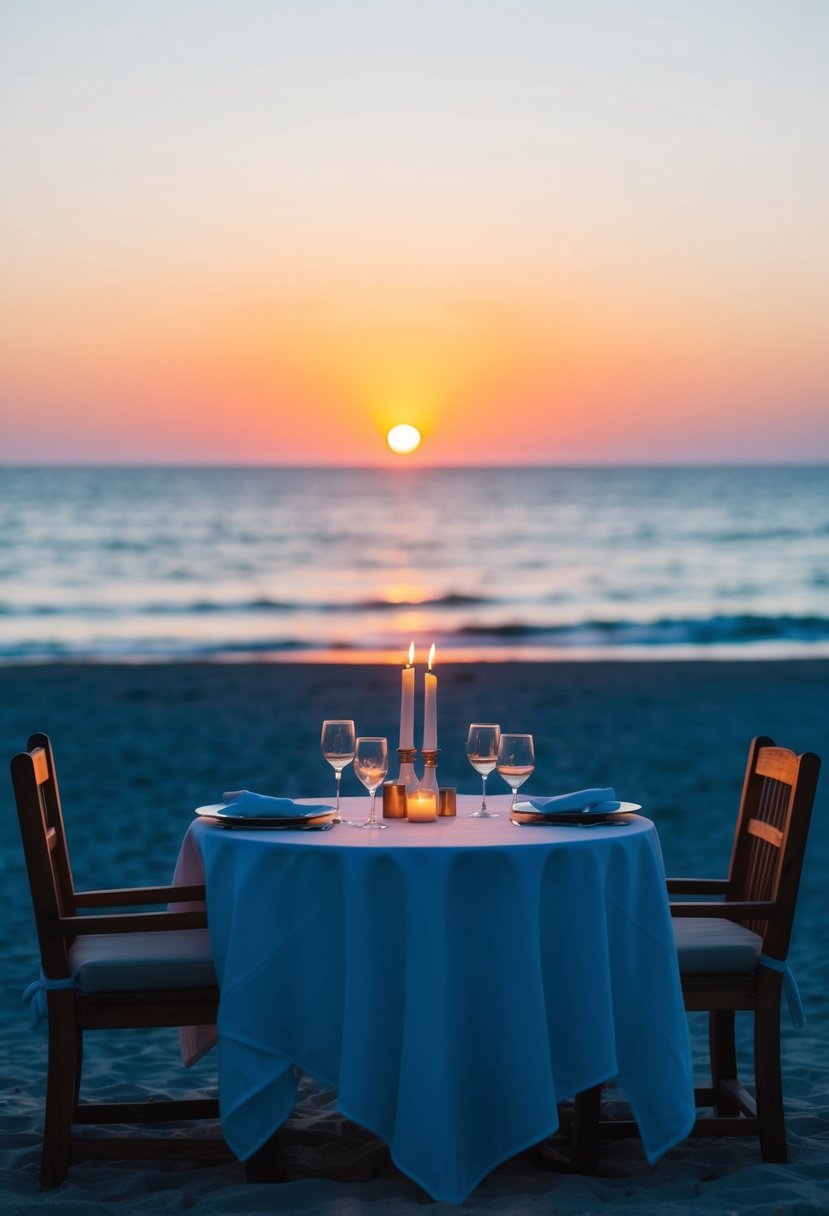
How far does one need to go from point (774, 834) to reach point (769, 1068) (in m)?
0.60

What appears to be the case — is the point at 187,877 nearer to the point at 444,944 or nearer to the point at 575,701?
the point at 444,944

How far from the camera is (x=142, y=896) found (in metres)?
Result: 3.83

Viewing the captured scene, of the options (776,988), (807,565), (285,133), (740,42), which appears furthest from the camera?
(807,565)

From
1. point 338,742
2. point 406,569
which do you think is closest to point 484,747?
point 338,742

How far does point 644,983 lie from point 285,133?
898 centimetres

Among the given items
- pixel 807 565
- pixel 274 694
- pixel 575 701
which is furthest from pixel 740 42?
pixel 807 565

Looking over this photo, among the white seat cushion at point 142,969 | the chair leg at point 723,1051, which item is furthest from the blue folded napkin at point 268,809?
the chair leg at point 723,1051

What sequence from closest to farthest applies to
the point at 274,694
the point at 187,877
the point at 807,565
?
the point at 187,877 < the point at 274,694 < the point at 807,565

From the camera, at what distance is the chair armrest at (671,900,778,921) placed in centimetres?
361

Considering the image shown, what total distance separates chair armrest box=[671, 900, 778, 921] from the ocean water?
549 inches

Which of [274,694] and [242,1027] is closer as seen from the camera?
[242,1027]

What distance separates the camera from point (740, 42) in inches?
355

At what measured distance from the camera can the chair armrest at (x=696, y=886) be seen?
412cm

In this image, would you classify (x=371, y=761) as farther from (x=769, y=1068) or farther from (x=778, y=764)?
(x=769, y=1068)
